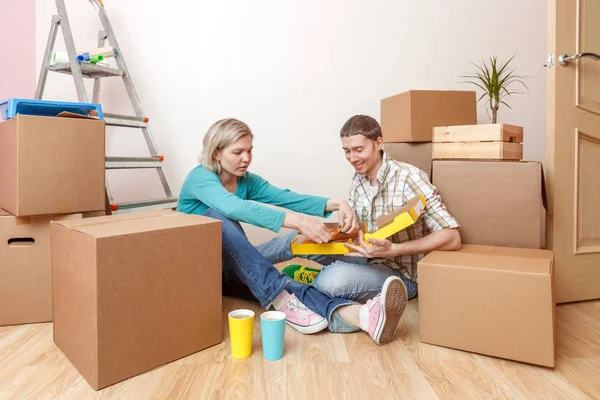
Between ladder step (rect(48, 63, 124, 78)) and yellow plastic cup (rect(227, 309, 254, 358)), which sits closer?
yellow plastic cup (rect(227, 309, 254, 358))

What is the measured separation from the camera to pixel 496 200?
175 centimetres

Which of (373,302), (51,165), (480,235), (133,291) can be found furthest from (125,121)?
(480,235)

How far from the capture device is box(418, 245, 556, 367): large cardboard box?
50.0 inches

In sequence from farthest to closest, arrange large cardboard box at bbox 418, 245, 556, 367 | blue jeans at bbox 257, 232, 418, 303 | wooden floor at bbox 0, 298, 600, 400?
blue jeans at bbox 257, 232, 418, 303, large cardboard box at bbox 418, 245, 556, 367, wooden floor at bbox 0, 298, 600, 400

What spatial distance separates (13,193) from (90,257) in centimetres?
61

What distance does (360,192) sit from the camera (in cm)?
183

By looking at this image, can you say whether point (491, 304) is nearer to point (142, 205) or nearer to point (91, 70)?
point (142, 205)

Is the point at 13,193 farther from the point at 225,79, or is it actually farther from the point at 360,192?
the point at 225,79

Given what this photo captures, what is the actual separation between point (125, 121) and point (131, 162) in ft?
0.71

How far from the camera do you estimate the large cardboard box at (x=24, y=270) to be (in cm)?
161

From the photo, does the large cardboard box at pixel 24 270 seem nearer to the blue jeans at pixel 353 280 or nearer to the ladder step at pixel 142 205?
the ladder step at pixel 142 205

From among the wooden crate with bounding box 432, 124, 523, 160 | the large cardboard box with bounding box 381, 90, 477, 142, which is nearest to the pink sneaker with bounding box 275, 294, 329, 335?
the wooden crate with bounding box 432, 124, 523, 160

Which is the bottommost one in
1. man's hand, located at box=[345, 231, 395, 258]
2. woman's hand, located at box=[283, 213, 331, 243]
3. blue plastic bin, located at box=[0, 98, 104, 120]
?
man's hand, located at box=[345, 231, 395, 258]

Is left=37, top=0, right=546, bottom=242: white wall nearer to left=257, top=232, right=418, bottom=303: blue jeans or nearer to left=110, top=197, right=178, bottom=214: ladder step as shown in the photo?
left=110, top=197, right=178, bottom=214: ladder step
